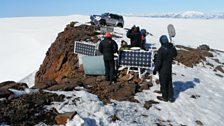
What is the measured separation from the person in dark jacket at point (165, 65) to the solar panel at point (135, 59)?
1758 mm

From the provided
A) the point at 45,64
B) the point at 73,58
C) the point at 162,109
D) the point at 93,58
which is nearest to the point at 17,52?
the point at 45,64

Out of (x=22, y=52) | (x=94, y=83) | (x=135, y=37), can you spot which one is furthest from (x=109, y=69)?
(x=22, y=52)

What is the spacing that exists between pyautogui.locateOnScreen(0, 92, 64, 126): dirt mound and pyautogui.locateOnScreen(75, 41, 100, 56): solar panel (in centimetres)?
649

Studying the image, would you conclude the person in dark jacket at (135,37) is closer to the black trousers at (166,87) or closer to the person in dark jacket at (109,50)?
the person in dark jacket at (109,50)

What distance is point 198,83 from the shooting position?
628 inches

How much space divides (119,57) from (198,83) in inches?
131

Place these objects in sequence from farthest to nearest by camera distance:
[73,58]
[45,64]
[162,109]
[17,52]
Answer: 1. [17,52]
2. [45,64]
3. [73,58]
4. [162,109]

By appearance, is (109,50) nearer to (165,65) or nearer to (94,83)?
(94,83)

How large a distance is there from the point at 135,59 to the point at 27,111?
19.1ft

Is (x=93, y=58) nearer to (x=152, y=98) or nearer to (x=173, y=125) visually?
(x=152, y=98)

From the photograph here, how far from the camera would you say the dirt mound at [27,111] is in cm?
898

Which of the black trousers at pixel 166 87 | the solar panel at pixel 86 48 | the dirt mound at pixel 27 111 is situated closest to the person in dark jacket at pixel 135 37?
the solar panel at pixel 86 48

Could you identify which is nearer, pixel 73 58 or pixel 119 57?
pixel 119 57

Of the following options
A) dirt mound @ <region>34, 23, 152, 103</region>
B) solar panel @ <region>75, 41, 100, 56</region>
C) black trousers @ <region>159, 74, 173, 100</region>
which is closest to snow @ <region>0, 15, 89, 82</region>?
dirt mound @ <region>34, 23, 152, 103</region>
